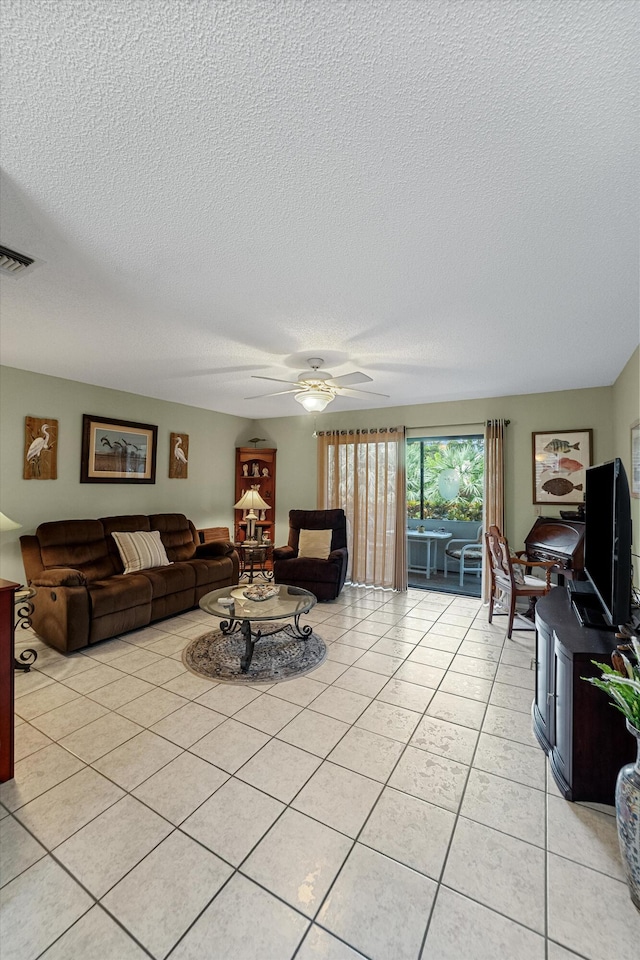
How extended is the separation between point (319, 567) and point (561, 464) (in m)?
3.03

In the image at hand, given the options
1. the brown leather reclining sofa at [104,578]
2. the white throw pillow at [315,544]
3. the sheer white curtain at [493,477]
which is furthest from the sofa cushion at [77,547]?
the sheer white curtain at [493,477]

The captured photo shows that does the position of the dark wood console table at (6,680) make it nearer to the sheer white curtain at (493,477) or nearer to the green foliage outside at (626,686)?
the green foliage outside at (626,686)

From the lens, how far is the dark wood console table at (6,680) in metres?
1.95

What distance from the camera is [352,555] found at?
230 inches

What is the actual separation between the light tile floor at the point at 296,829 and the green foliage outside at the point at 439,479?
375 cm

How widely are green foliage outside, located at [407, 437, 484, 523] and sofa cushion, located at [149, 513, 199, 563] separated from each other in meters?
3.42

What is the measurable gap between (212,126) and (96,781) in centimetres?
272

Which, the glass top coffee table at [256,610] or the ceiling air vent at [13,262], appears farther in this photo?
the glass top coffee table at [256,610]

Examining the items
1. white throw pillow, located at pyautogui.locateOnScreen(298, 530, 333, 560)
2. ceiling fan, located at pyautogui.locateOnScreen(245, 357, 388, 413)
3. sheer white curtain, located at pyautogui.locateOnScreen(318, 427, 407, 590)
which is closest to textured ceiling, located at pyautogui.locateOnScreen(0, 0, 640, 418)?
ceiling fan, located at pyautogui.locateOnScreen(245, 357, 388, 413)

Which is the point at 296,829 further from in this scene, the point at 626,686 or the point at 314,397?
the point at 314,397

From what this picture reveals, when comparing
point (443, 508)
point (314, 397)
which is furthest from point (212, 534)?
point (443, 508)

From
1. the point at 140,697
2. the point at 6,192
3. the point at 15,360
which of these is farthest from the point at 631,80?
the point at 15,360

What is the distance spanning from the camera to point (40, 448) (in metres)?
4.16

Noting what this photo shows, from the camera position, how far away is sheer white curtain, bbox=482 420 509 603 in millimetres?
4871
